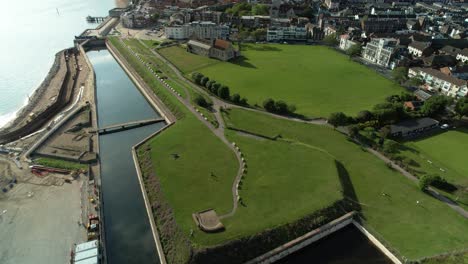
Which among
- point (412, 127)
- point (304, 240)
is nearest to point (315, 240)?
point (304, 240)

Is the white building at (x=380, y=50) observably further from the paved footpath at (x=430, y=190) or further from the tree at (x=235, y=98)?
the tree at (x=235, y=98)

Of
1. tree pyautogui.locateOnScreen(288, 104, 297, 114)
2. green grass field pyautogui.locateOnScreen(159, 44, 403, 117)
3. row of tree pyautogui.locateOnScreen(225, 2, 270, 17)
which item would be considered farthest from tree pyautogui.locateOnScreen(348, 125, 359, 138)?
row of tree pyautogui.locateOnScreen(225, 2, 270, 17)

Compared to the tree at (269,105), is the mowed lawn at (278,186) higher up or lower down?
lower down

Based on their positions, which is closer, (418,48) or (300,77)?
(300,77)

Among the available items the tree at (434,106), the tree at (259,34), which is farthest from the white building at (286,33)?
the tree at (434,106)

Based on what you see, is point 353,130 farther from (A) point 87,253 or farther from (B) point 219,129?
(A) point 87,253

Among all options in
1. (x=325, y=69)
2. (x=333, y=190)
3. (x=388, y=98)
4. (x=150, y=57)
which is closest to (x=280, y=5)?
(x=325, y=69)

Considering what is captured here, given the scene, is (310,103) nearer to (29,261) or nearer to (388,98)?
(388,98)
